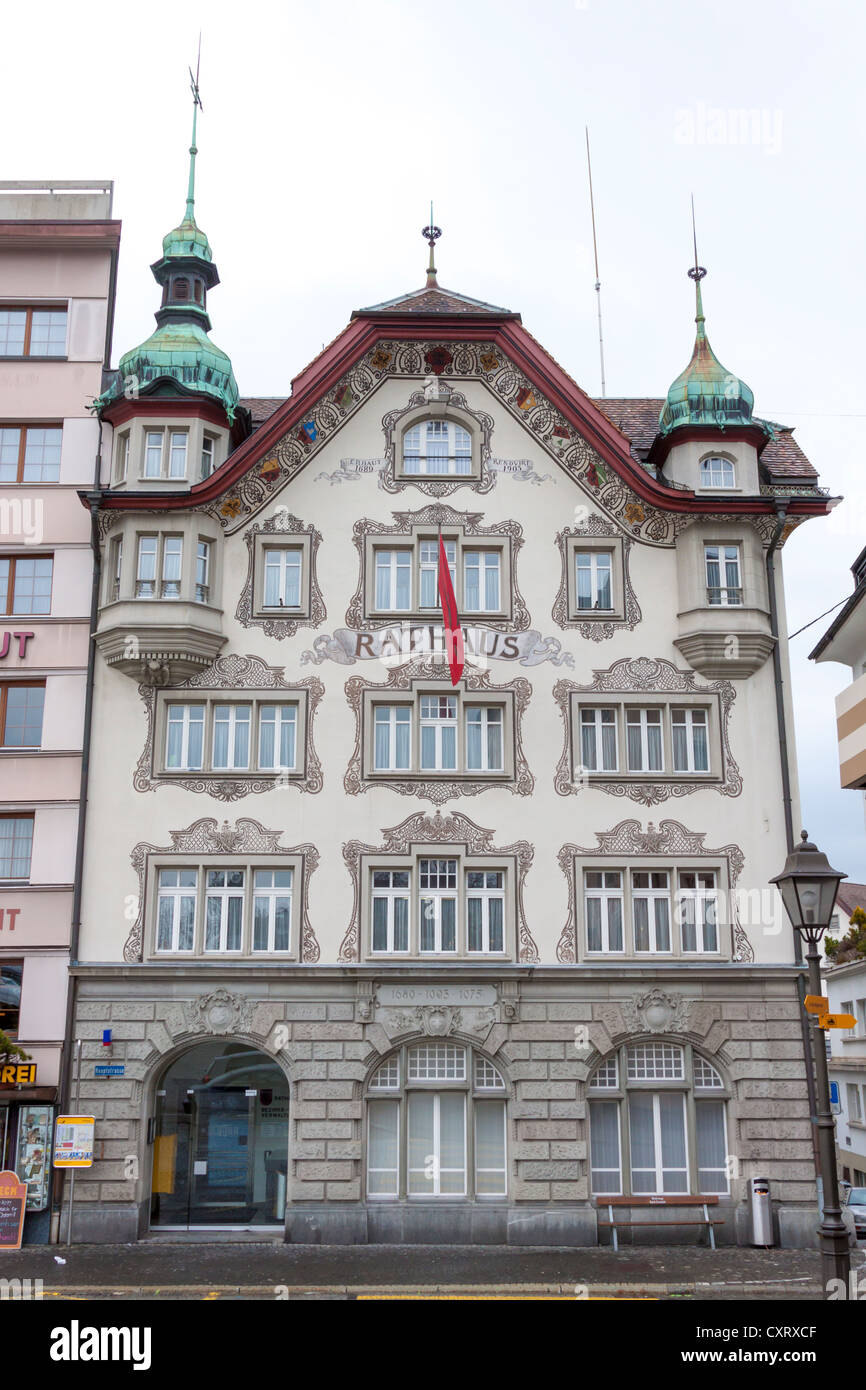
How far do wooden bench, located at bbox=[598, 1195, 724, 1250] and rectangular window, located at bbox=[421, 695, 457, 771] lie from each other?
9599 mm

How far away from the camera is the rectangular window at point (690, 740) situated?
2859 centimetres

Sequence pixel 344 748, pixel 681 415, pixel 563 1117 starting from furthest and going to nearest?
pixel 681 415
pixel 344 748
pixel 563 1117

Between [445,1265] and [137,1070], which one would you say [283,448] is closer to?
[137,1070]

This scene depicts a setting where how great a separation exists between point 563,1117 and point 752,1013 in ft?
15.0

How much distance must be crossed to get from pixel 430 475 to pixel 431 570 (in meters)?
2.28

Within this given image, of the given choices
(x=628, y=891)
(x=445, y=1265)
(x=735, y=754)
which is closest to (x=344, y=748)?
(x=628, y=891)

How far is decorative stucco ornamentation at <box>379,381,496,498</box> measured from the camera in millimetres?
29844

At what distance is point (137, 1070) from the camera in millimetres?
26625

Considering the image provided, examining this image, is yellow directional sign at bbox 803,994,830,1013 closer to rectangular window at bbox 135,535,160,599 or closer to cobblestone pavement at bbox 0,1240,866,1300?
cobblestone pavement at bbox 0,1240,866,1300

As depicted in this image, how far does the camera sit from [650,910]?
27.8 m

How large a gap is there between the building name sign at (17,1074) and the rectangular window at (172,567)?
1040cm

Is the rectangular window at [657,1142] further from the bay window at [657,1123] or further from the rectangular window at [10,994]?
the rectangular window at [10,994]

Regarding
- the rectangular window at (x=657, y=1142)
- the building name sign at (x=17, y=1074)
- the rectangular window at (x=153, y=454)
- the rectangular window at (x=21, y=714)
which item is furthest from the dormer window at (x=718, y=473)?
the building name sign at (x=17, y=1074)

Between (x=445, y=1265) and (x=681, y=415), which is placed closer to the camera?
(x=445, y=1265)
